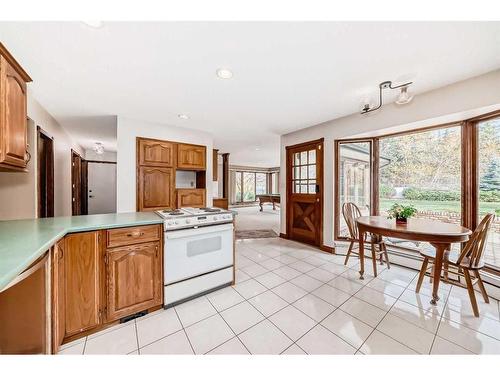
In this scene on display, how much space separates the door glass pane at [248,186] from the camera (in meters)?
11.7

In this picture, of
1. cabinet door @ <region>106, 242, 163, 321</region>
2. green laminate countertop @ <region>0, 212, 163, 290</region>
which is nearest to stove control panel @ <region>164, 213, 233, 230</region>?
green laminate countertop @ <region>0, 212, 163, 290</region>

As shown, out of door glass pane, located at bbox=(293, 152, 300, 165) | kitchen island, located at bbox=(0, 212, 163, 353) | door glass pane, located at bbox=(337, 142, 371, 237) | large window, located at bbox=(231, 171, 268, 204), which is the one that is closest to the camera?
kitchen island, located at bbox=(0, 212, 163, 353)

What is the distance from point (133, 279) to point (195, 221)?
71 centimetres

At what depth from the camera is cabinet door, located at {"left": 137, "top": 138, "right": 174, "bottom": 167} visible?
3390 millimetres

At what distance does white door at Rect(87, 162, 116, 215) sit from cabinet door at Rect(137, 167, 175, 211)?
400 centimetres

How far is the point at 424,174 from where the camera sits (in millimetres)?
2938

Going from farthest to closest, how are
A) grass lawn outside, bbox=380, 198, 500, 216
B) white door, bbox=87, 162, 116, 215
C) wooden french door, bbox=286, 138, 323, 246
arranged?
white door, bbox=87, 162, 116, 215 → wooden french door, bbox=286, 138, 323, 246 → grass lawn outside, bbox=380, 198, 500, 216

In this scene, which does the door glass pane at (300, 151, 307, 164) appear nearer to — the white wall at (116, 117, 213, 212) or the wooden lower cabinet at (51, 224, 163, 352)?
the white wall at (116, 117, 213, 212)

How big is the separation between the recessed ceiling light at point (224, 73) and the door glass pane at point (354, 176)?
7.85ft

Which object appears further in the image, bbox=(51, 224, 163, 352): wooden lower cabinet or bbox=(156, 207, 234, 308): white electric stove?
bbox=(156, 207, 234, 308): white electric stove

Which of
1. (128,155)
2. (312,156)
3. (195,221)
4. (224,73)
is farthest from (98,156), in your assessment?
(312,156)

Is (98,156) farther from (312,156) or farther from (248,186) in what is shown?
(248,186)

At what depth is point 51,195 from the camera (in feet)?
10.6

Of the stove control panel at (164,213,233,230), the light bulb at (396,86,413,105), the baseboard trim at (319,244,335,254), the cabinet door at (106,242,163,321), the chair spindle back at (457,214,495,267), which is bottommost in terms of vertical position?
the baseboard trim at (319,244,335,254)
